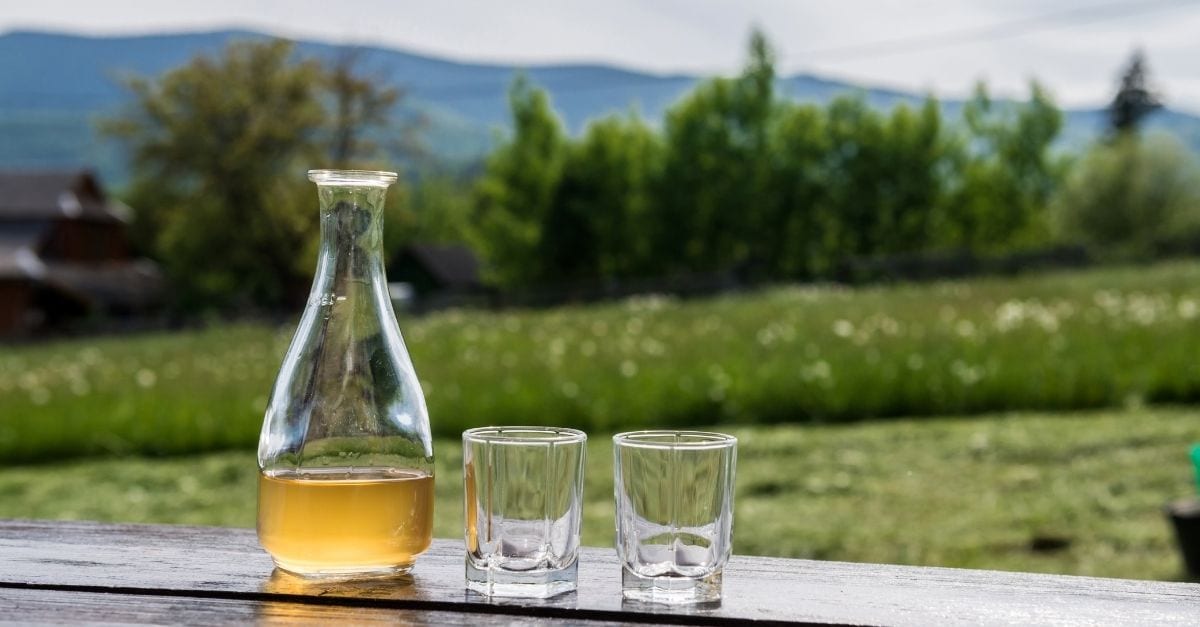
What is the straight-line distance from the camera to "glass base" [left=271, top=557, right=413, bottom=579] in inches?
47.0

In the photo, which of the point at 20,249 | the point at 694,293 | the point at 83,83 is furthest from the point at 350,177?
the point at 83,83

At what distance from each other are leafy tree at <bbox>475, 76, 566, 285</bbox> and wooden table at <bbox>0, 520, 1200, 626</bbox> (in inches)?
1451

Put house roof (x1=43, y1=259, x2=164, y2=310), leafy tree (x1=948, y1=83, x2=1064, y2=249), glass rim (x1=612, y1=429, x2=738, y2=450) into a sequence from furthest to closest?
leafy tree (x1=948, y1=83, x2=1064, y2=249) → house roof (x1=43, y1=259, x2=164, y2=310) → glass rim (x1=612, y1=429, x2=738, y2=450)

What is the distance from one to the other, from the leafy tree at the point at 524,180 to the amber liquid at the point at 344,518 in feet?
121

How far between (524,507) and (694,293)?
948 inches

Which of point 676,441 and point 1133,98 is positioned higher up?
point 1133,98

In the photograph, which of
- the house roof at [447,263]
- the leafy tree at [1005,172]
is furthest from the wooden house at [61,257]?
the leafy tree at [1005,172]

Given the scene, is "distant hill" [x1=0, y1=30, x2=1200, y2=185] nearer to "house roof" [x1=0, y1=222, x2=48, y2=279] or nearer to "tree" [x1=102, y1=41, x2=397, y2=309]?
"house roof" [x1=0, y1=222, x2=48, y2=279]

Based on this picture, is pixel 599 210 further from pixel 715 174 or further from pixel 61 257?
pixel 61 257

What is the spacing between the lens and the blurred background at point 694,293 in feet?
18.8

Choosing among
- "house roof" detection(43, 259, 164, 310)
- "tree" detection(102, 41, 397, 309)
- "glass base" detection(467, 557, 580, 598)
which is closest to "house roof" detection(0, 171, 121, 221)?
"house roof" detection(43, 259, 164, 310)

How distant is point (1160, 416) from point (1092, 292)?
6680 millimetres

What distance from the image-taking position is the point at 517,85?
121 feet

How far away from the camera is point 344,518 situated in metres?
1.15
